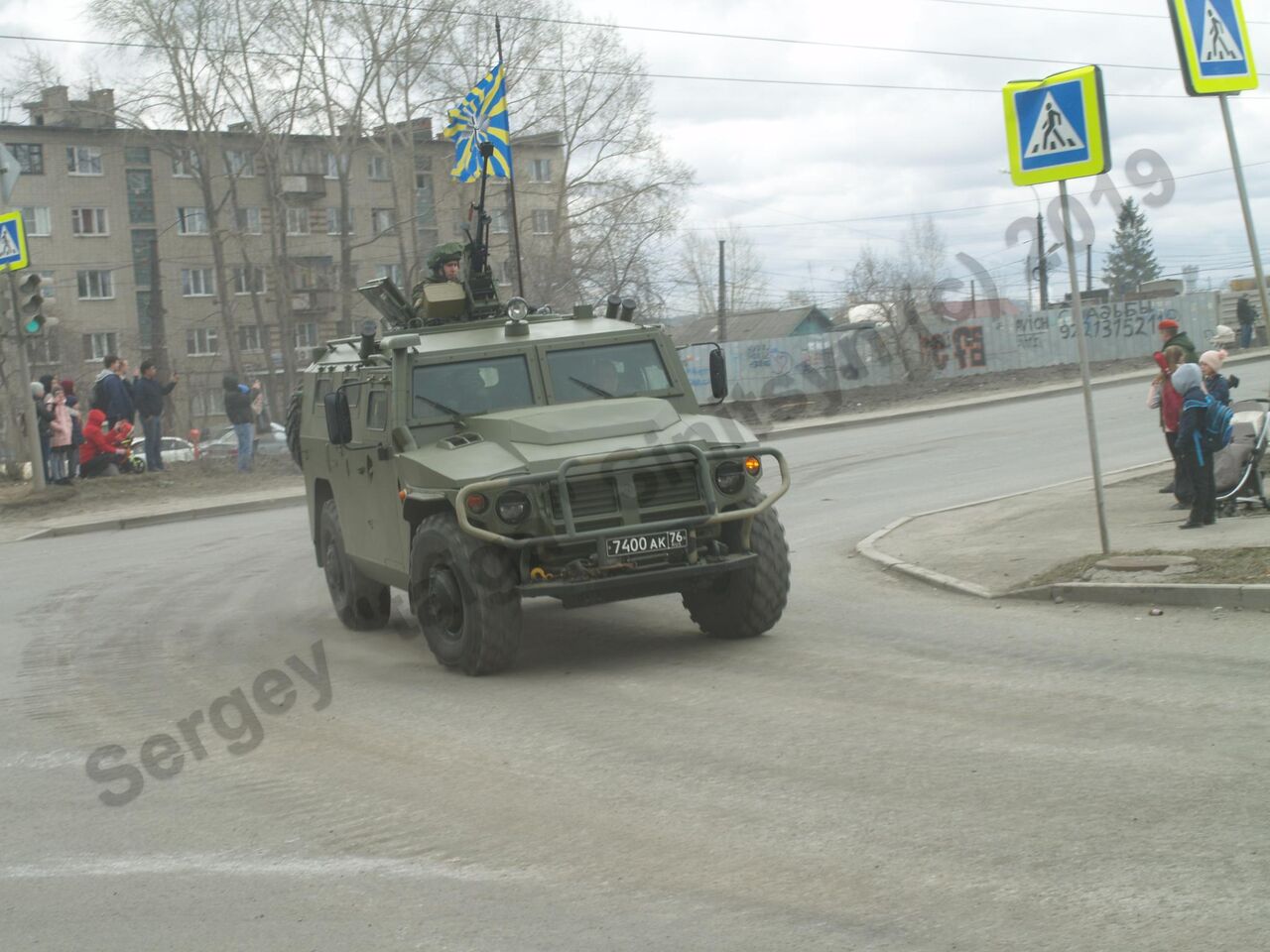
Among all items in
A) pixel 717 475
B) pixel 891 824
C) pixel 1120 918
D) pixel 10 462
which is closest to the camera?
pixel 1120 918

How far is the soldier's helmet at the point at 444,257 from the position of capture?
→ 1290 cm

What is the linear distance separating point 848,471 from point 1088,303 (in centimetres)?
2969

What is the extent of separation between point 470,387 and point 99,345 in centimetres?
6140

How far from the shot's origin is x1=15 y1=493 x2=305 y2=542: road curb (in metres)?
20.6

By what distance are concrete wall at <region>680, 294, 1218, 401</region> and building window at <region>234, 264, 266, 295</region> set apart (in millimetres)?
20059

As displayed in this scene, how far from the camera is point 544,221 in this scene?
180ft

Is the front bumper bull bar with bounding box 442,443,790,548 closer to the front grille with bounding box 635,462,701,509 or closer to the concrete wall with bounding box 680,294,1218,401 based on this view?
the front grille with bounding box 635,462,701,509

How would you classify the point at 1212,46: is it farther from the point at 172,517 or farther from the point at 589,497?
the point at 172,517

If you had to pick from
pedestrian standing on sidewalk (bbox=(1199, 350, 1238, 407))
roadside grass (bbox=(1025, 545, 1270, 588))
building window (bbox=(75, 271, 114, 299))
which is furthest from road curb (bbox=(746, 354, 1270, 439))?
building window (bbox=(75, 271, 114, 299))

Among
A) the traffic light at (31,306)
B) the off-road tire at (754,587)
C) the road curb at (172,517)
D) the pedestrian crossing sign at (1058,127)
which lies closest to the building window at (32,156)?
the traffic light at (31,306)

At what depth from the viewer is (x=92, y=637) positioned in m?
11.3

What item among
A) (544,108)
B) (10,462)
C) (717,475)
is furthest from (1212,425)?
→ (544,108)

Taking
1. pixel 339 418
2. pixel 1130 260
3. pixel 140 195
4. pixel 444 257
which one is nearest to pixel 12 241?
pixel 444 257

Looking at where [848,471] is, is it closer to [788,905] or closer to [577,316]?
[577,316]
